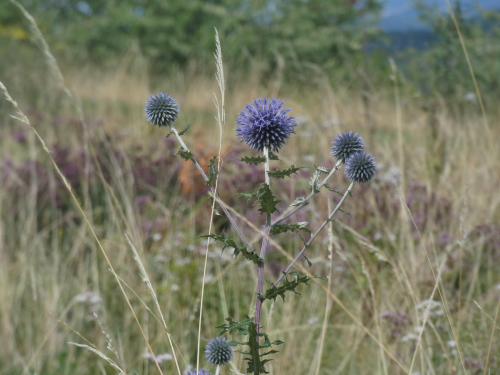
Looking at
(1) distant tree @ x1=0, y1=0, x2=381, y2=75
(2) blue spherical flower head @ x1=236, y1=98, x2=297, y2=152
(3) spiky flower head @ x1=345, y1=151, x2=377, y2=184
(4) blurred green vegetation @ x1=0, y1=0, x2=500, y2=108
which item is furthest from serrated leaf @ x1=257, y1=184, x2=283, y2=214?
(1) distant tree @ x1=0, y1=0, x2=381, y2=75

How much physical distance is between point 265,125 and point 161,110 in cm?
28

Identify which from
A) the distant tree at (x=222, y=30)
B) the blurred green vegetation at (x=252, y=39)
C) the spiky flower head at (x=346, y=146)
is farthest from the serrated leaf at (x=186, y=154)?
the distant tree at (x=222, y=30)

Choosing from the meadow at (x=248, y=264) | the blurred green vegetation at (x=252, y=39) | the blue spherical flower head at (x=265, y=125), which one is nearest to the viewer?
the blue spherical flower head at (x=265, y=125)

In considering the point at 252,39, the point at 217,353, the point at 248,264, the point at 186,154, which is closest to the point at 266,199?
the point at 186,154

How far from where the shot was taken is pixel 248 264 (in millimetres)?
2600

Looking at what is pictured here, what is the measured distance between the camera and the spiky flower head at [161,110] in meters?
1.14

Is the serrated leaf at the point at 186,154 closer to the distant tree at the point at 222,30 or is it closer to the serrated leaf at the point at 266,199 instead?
the serrated leaf at the point at 266,199

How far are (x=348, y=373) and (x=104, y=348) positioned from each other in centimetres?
121

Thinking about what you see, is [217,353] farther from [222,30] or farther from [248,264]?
[222,30]

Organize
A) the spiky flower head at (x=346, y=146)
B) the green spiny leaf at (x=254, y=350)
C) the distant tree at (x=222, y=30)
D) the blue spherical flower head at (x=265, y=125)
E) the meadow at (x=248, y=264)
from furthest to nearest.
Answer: the distant tree at (x=222, y=30), the meadow at (x=248, y=264), the spiky flower head at (x=346, y=146), the blue spherical flower head at (x=265, y=125), the green spiny leaf at (x=254, y=350)

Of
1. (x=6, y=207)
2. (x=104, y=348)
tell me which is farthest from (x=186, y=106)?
(x=104, y=348)

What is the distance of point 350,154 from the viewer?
1.13 meters

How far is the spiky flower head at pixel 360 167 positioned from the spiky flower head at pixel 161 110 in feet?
1.45

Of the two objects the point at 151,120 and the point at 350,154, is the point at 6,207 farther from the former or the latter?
the point at 350,154
